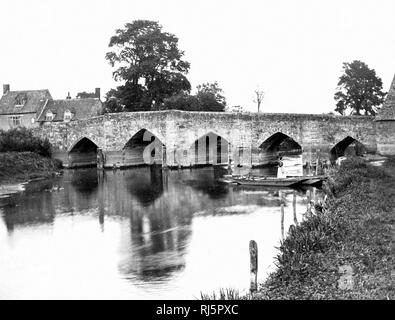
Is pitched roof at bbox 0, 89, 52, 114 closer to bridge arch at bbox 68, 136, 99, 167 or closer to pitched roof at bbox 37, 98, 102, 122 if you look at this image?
pitched roof at bbox 37, 98, 102, 122

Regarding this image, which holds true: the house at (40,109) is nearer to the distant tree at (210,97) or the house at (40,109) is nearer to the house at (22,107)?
the house at (22,107)

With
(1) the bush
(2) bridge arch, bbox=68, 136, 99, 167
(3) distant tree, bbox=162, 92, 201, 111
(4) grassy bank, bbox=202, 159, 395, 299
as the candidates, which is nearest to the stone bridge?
(2) bridge arch, bbox=68, 136, 99, 167

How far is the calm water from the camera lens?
15273 mm

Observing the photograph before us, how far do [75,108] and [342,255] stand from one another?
4570cm

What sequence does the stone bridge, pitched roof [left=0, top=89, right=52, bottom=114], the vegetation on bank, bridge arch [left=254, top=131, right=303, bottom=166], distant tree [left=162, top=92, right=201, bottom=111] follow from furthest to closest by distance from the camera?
pitched roof [left=0, top=89, right=52, bottom=114] → distant tree [left=162, top=92, right=201, bottom=111] → bridge arch [left=254, top=131, right=303, bottom=166] → the stone bridge → the vegetation on bank

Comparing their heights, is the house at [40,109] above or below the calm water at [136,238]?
above

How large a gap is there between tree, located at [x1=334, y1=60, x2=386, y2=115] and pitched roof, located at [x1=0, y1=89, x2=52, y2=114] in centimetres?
2921

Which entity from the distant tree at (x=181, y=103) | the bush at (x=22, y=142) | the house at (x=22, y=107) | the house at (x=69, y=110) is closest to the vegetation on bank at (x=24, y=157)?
the bush at (x=22, y=142)

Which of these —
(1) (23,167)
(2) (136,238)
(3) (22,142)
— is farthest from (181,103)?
(2) (136,238)

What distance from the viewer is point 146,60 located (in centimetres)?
5150

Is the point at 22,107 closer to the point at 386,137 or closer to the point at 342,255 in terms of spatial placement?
the point at 386,137

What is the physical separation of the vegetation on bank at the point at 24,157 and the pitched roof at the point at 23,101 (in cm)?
872

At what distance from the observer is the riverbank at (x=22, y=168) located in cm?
3794

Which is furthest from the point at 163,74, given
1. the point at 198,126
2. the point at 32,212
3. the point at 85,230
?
the point at 85,230
